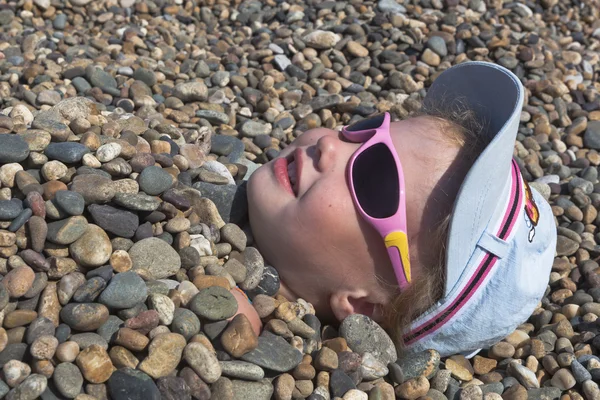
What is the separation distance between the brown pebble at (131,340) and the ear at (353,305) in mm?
866

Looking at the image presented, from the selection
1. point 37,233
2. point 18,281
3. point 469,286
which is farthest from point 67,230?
point 469,286

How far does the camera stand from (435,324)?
239 cm

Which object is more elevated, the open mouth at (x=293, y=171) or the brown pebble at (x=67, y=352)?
the brown pebble at (x=67, y=352)

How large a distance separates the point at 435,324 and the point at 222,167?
1.06 metres

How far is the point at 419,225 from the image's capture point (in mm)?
2316

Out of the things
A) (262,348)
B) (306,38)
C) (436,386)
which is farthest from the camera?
(306,38)

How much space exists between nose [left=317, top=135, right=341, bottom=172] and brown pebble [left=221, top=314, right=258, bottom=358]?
28.7 inches

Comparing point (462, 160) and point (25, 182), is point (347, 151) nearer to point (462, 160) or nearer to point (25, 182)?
point (462, 160)

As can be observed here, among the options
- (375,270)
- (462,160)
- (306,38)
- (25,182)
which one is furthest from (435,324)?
(306,38)

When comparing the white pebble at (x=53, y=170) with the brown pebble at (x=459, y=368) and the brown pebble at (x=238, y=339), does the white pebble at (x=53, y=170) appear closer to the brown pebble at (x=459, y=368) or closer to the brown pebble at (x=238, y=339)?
the brown pebble at (x=238, y=339)

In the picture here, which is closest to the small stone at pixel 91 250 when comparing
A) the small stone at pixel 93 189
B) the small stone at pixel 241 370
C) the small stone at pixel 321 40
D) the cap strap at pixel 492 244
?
the small stone at pixel 93 189

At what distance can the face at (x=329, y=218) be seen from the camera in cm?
234

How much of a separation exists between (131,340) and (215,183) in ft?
3.20

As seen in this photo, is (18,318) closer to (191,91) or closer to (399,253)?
(399,253)
